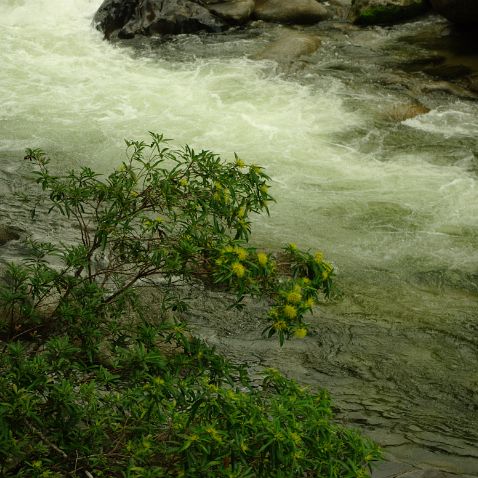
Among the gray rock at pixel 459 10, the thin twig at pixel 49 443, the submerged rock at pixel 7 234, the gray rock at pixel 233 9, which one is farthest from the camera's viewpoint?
the gray rock at pixel 233 9

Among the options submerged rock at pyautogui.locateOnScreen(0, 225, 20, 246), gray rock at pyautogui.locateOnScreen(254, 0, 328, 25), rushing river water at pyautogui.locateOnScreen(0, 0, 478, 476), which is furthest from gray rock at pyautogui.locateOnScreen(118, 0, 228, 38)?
submerged rock at pyautogui.locateOnScreen(0, 225, 20, 246)

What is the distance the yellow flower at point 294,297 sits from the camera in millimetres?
3074

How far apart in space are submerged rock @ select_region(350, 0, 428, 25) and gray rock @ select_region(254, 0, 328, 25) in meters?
0.72

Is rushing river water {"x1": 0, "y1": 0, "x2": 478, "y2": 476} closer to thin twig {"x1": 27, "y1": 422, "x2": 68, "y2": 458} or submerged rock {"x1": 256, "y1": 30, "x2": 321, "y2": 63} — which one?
→ submerged rock {"x1": 256, "y1": 30, "x2": 321, "y2": 63}

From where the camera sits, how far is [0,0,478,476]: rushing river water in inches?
195

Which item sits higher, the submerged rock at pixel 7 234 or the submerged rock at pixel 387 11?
the submerged rock at pixel 387 11

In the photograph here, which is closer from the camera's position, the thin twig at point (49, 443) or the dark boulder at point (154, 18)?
the thin twig at point (49, 443)

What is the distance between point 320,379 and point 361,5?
1028 cm

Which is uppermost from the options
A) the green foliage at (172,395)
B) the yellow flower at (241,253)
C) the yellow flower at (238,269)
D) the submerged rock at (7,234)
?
the yellow flower at (241,253)

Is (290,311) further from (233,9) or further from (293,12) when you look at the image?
(233,9)

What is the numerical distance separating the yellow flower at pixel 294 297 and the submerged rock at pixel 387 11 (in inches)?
446

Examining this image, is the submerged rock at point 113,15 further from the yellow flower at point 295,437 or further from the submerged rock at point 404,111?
the yellow flower at point 295,437

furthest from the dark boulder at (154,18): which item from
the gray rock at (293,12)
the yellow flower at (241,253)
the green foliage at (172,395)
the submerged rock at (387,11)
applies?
the yellow flower at (241,253)

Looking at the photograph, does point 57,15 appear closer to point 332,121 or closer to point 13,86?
point 13,86
